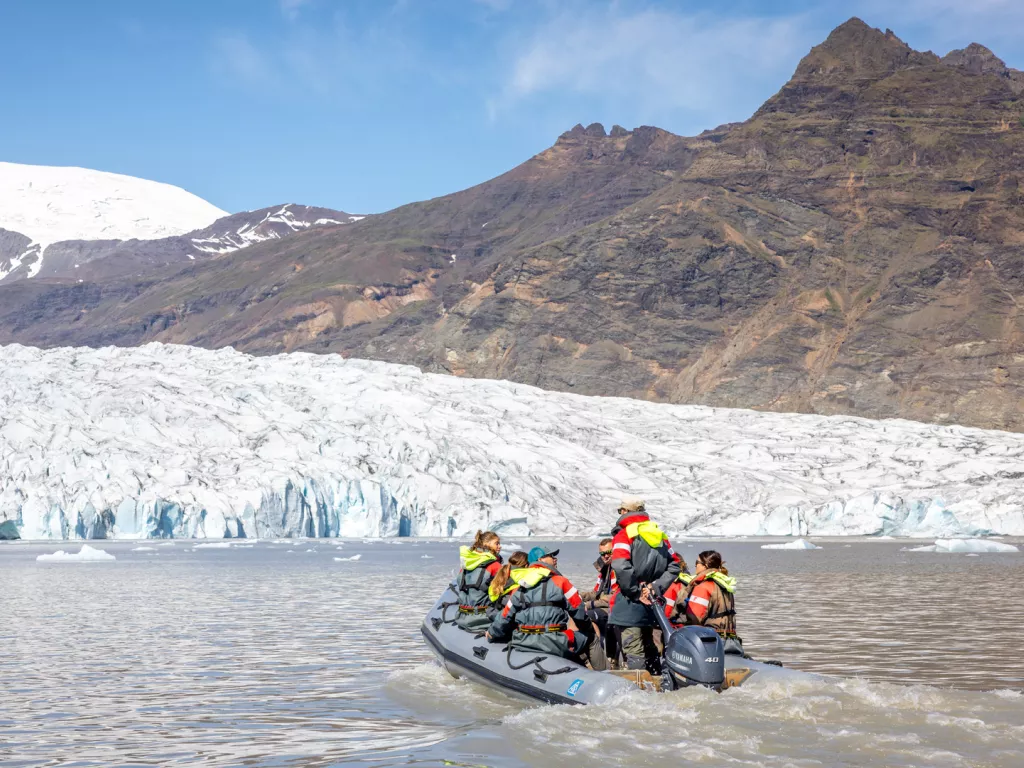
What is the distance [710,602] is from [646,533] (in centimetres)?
94

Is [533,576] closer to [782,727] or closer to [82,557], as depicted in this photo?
[782,727]

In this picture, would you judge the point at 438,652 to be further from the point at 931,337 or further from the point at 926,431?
the point at 931,337

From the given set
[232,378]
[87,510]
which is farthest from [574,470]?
[87,510]

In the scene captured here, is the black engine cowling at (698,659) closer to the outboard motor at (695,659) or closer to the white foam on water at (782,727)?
the outboard motor at (695,659)

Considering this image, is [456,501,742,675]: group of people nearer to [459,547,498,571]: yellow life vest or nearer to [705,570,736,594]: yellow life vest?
[705,570,736,594]: yellow life vest

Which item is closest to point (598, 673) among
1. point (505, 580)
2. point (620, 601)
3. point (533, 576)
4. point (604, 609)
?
point (620, 601)

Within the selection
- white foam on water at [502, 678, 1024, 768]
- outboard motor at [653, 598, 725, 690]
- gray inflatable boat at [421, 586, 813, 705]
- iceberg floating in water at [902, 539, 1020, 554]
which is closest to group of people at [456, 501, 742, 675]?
gray inflatable boat at [421, 586, 813, 705]

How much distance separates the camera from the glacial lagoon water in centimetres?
900

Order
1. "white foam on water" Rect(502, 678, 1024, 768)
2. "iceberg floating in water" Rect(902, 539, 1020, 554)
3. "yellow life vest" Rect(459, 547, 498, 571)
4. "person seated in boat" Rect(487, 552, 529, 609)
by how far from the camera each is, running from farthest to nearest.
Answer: "iceberg floating in water" Rect(902, 539, 1020, 554)
"yellow life vest" Rect(459, 547, 498, 571)
"person seated in boat" Rect(487, 552, 529, 609)
"white foam on water" Rect(502, 678, 1024, 768)

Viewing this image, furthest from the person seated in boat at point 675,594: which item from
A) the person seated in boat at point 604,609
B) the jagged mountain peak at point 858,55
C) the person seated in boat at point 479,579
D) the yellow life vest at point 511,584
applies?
the jagged mountain peak at point 858,55

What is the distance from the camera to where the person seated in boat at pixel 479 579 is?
12.8 metres

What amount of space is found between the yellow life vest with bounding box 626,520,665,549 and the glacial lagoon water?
4.36 ft

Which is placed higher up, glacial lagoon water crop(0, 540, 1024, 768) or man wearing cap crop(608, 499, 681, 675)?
man wearing cap crop(608, 499, 681, 675)

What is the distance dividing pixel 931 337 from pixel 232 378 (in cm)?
9471
